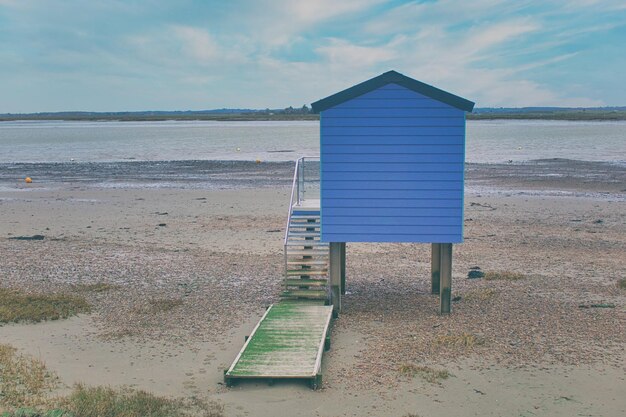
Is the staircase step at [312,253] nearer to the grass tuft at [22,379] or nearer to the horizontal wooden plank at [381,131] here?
the horizontal wooden plank at [381,131]

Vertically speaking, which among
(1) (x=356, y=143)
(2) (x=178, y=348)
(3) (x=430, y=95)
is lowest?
(2) (x=178, y=348)

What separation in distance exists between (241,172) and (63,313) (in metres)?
30.8

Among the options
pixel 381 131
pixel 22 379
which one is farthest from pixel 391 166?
pixel 22 379

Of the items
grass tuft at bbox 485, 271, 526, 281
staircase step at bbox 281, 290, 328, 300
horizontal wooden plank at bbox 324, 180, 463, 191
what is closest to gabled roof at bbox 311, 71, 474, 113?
horizontal wooden plank at bbox 324, 180, 463, 191

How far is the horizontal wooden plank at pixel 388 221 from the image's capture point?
12898mm

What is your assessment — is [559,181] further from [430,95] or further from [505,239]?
[430,95]

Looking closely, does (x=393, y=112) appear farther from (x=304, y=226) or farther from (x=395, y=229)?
(x=304, y=226)

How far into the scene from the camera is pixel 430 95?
1266 cm

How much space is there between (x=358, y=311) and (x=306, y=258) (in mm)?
2128

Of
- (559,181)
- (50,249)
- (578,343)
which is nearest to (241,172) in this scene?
(559,181)

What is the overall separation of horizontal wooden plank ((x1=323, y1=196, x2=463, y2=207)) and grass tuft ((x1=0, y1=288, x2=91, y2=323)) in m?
5.78

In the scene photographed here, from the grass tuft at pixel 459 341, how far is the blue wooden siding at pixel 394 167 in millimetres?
2037

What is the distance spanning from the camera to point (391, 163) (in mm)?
12930

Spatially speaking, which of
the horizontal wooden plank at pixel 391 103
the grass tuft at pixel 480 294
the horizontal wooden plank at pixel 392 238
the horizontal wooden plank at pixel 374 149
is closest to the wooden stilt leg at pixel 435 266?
the grass tuft at pixel 480 294
